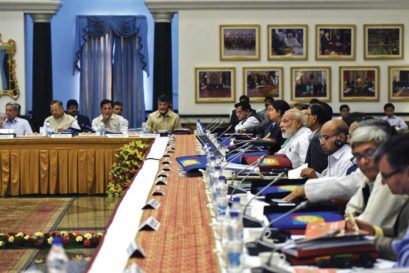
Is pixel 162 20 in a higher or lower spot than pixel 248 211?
higher

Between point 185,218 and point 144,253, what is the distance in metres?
0.90

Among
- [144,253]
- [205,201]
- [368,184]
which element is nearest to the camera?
[144,253]

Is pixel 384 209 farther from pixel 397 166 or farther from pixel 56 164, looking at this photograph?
pixel 56 164

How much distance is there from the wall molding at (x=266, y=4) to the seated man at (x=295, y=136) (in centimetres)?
671

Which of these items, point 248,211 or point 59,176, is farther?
point 59,176

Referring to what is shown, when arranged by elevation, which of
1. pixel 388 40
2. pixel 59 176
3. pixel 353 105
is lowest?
pixel 59 176

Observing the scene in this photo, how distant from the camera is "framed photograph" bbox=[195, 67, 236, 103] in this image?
13945mm

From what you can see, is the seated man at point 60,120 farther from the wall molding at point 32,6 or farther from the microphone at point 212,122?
the wall molding at point 32,6

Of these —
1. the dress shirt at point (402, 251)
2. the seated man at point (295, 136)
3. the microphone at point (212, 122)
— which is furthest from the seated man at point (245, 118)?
the dress shirt at point (402, 251)

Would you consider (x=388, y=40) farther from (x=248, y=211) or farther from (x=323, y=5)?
(x=248, y=211)

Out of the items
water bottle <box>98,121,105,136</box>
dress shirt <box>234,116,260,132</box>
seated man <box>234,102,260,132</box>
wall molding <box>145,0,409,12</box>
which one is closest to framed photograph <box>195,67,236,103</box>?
wall molding <box>145,0,409,12</box>

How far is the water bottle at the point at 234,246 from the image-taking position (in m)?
2.53

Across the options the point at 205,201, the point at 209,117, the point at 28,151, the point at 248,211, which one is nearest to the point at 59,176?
the point at 28,151

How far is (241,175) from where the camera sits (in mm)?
5500
